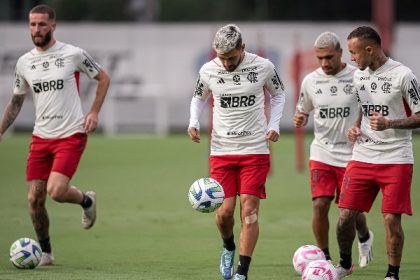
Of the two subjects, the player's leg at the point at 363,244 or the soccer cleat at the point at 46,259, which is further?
the player's leg at the point at 363,244

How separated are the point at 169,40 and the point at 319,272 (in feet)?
78.7

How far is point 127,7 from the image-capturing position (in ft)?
114

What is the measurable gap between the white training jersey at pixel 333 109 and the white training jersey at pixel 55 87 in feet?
7.59

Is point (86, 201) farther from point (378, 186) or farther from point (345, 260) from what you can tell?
point (378, 186)

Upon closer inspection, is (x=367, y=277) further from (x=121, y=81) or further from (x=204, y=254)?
(x=121, y=81)

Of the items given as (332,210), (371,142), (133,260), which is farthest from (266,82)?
(332,210)

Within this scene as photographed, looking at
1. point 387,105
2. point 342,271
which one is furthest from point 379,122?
point 342,271

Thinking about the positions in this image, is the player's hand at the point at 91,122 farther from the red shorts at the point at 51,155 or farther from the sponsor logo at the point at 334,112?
the sponsor logo at the point at 334,112

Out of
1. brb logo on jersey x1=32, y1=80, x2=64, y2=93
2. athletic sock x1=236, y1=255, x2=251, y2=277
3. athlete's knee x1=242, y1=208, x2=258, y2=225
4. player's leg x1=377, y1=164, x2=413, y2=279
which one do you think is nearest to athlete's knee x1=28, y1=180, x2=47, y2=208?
brb logo on jersey x1=32, y1=80, x2=64, y2=93

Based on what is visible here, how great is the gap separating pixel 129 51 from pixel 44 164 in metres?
21.5

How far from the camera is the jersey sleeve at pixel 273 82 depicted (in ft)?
32.6

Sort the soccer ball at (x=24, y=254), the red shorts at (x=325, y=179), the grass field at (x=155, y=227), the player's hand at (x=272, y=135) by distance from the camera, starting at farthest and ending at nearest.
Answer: the red shorts at (x=325, y=179), the grass field at (x=155, y=227), the soccer ball at (x=24, y=254), the player's hand at (x=272, y=135)

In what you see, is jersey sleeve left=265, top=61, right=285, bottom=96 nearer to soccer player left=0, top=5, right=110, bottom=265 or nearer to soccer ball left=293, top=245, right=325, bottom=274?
soccer ball left=293, top=245, right=325, bottom=274

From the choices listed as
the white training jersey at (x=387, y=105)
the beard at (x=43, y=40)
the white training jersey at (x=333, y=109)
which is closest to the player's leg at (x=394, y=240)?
the white training jersey at (x=387, y=105)
